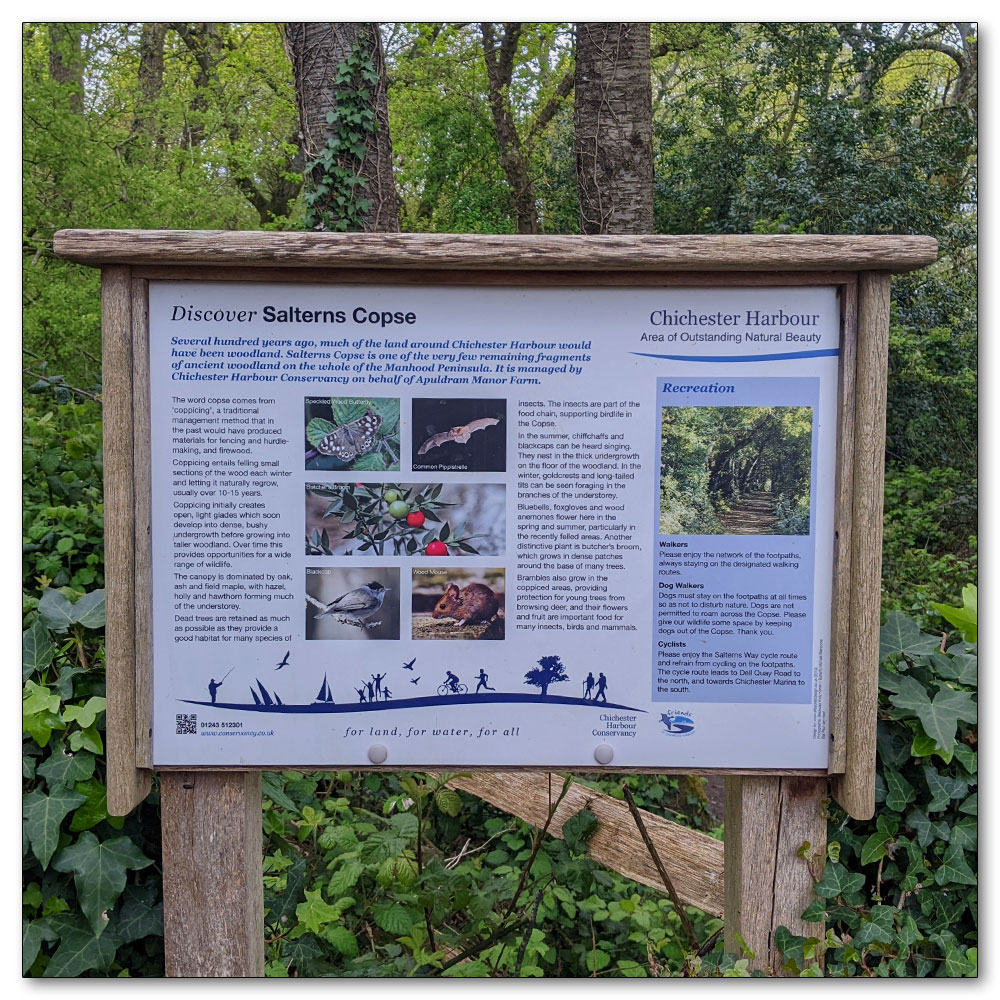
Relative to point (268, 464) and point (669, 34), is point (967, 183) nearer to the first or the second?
point (669, 34)

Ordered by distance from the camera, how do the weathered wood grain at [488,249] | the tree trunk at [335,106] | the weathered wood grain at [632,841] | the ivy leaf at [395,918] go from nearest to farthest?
1. the weathered wood grain at [488,249]
2. the ivy leaf at [395,918]
3. the weathered wood grain at [632,841]
4. the tree trunk at [335,106]

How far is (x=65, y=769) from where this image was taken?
2.13 meters

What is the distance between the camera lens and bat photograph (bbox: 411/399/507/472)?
6.54 ft

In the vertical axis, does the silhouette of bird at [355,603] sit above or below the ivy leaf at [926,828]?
above

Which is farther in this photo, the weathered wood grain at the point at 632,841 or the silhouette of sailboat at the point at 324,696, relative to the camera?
the weathered wood grain at the point at 632,841

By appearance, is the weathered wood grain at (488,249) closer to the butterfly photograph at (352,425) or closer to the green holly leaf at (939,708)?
the butterfly photograph at (352,425)

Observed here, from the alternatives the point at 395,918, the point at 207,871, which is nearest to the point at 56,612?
the point at 207,871

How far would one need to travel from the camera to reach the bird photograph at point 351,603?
2012 millimetres

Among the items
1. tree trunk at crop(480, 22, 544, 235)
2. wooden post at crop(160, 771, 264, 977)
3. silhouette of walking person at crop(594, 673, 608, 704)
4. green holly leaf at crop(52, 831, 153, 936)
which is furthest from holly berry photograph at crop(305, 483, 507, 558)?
tree trunk at crop(480, 22, 544, 235)

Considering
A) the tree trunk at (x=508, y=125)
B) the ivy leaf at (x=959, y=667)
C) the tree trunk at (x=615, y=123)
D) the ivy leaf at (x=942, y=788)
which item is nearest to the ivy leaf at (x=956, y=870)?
the ivy leaf at (x=942, y=788)

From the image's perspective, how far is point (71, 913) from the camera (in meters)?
2.16

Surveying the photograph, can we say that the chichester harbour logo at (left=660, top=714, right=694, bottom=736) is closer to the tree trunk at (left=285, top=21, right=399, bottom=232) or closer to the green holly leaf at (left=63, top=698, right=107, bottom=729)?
the green holly leaf at (left=63, top=698, right=107, bottom=729)

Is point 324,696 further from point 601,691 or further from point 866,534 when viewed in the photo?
point 866,534

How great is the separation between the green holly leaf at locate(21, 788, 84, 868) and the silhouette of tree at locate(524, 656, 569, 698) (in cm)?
116
